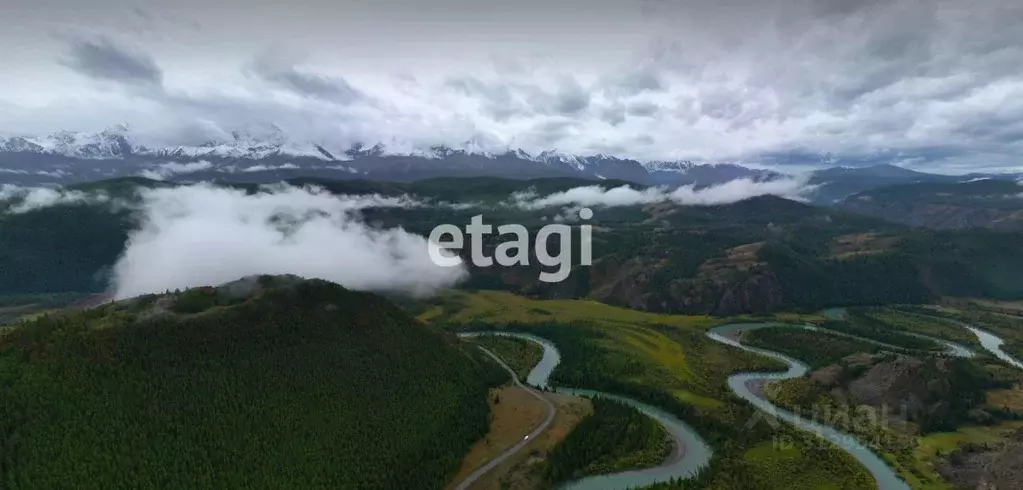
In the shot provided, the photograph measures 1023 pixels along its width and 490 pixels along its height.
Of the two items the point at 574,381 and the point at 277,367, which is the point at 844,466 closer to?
the point at 574,381

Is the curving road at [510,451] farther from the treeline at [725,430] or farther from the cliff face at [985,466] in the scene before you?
the cliff face at [985,466]

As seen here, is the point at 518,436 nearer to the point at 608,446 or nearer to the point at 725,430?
the point at 608,446

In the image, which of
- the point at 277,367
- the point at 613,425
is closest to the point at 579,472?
the point at 613,425

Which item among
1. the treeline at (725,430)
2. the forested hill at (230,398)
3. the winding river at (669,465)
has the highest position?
the forested hill at (230,398)

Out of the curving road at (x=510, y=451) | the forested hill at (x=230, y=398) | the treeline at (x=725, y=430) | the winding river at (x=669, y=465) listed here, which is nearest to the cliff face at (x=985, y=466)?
the treeline at (x=725, y=430)

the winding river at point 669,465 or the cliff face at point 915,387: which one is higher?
the cliff face at point 915,387

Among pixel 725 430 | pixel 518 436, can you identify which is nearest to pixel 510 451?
pixel 518 436
